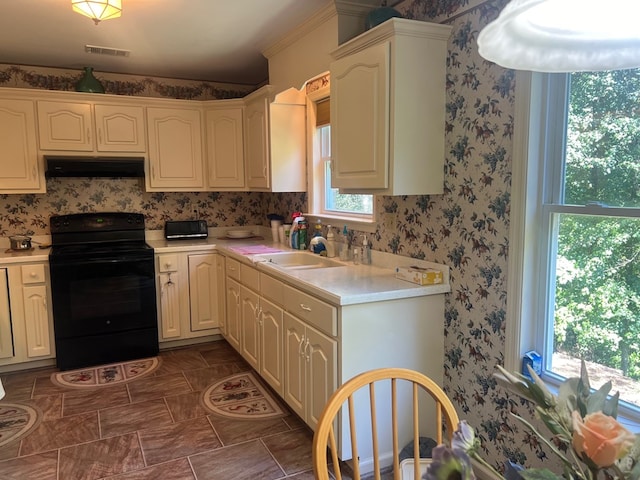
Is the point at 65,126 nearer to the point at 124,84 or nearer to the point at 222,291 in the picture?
the point at 124,84

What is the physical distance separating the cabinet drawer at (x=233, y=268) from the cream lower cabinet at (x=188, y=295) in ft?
0.86

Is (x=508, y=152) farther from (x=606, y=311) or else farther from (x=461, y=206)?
(x=606, y=311)

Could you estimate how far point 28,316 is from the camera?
3490 millimetres

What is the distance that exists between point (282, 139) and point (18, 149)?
6.61 feet

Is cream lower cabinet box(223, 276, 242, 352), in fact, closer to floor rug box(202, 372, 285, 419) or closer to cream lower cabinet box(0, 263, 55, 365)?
floor rug box(202, 372, 285, 419)

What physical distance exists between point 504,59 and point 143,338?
3571 millimetres

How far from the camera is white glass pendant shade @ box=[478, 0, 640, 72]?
818 mm

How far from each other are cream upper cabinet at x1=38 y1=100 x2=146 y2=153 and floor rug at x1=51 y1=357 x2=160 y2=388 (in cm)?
173

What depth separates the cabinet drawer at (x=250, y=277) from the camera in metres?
3.11

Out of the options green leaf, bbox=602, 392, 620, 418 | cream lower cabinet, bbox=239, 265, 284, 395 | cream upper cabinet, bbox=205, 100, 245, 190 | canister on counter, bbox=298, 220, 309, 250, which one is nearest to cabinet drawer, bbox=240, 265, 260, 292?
cream lower cabinet, bbox=239, 265, 284, 395

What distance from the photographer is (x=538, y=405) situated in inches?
28.4

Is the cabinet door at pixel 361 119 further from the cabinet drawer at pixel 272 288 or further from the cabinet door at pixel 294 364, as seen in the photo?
the cabinet door at pixel 294 364

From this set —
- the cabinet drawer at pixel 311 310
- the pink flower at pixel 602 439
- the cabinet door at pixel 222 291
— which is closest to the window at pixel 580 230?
the cabinet drawer at pixel 311 310

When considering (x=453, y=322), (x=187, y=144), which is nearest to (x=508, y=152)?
(x=453, y=322)
